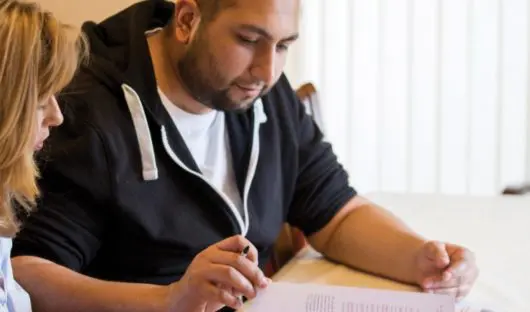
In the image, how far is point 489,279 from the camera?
1.38 metres

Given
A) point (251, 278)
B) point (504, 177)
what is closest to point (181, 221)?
point (251, 278)

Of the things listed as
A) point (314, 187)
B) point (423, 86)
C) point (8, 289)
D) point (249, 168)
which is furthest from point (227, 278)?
point (423, 86)

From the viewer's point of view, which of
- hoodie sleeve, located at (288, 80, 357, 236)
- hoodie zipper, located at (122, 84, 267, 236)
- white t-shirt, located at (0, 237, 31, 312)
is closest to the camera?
white t-shirt, located at (0, 237, 31, 312)

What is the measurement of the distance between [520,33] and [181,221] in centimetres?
143

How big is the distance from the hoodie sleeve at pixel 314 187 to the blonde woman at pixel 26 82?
2.08 ft

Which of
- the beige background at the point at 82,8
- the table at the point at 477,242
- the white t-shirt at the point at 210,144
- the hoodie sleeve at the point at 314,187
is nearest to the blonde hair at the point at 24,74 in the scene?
the white t-shirt at the point at 210,144

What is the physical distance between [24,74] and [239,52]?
1.52 ft

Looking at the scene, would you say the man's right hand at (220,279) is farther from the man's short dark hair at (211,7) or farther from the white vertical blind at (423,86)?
the white vertical blind at (423,86)

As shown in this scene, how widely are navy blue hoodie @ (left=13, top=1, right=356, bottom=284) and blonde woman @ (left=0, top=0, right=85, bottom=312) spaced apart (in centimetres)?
19

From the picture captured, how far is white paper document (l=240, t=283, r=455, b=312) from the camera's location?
1092 millimetres

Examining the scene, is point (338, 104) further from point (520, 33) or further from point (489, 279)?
point (489, 279)

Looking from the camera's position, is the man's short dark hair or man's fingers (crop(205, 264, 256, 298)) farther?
the man's short dark hair

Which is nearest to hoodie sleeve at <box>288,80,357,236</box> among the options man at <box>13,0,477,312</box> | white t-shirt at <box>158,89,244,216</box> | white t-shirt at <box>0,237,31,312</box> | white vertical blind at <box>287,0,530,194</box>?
man at <box>13,0,477,312</box>

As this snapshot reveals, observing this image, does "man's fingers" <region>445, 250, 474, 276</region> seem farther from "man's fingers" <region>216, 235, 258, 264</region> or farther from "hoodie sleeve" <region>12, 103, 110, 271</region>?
"hoodie sleeve" <region>12, 103, 110, 271</region>
